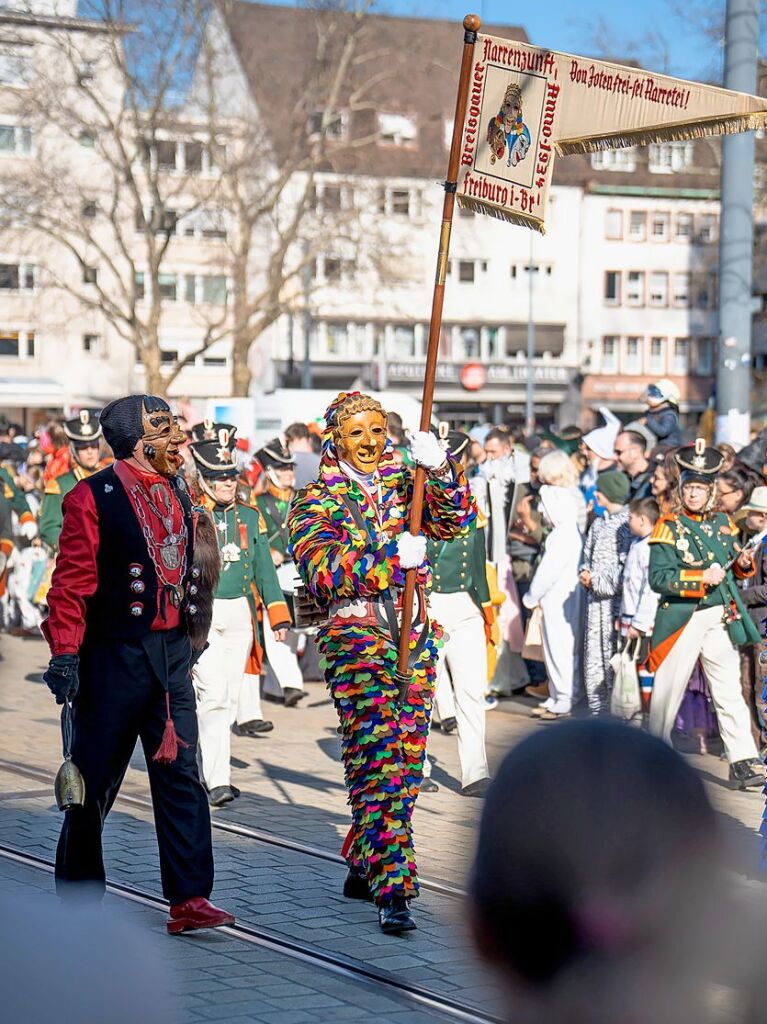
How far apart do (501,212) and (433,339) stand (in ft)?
2.40

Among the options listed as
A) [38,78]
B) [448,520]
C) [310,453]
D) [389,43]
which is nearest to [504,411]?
[389,43]

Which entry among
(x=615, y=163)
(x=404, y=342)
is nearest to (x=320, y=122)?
(x=404, y=342)

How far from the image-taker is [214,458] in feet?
29.9

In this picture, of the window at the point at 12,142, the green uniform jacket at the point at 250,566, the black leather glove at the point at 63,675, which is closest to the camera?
the black leather glove at the point at 63,675

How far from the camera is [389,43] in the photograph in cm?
4050

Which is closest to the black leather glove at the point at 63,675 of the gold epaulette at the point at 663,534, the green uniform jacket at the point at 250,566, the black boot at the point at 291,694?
the green uniform jacket at the point at 250,566

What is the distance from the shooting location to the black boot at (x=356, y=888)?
6.72 metres

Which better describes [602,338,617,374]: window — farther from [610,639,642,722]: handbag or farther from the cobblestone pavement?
[610,639,642,722]: handbag

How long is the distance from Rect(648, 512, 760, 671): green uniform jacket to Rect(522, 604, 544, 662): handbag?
3.12 metres

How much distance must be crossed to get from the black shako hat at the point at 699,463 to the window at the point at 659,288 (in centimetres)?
5370

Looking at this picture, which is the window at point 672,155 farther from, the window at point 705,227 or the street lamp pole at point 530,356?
the street lamp pole at point 530,356

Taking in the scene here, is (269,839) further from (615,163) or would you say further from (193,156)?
(615,163)

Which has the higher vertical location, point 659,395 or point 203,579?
point 659,395

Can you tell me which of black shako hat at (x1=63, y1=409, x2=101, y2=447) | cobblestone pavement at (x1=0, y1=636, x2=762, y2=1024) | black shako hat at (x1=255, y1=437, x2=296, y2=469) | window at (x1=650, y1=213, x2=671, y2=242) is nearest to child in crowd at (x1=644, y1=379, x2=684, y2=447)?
black shako hat at (x1=255, y1=437, x2=296, y2=469)
